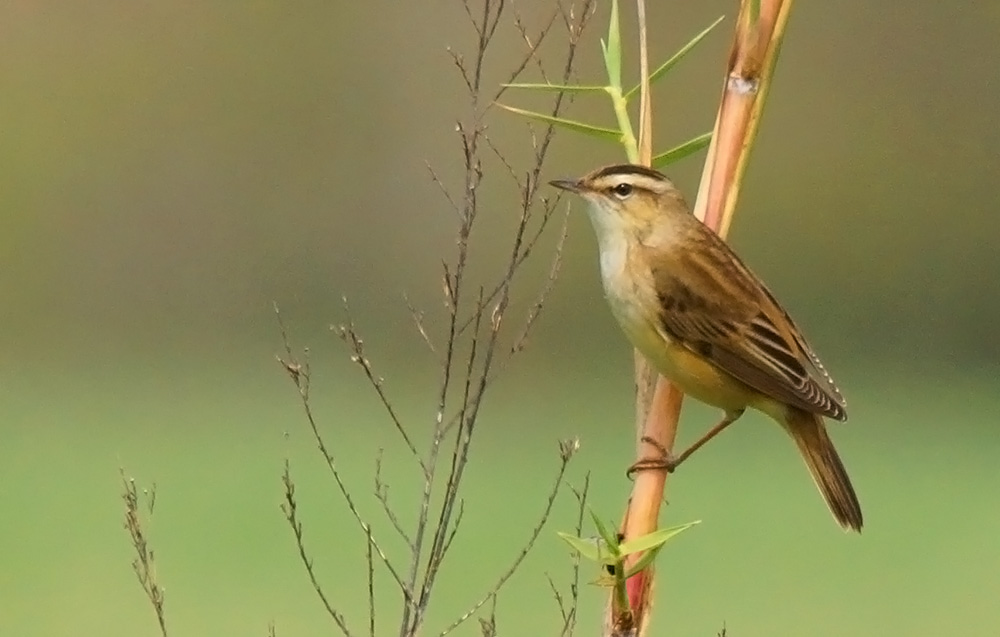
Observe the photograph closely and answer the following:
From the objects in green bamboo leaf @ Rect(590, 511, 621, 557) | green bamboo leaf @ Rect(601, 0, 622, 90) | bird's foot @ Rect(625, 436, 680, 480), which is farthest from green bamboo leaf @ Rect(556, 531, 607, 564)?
green bamboo leaf @ Rect(601, 0, 622, 90)

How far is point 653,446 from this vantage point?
1.66 meters

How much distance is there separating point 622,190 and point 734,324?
0.33m

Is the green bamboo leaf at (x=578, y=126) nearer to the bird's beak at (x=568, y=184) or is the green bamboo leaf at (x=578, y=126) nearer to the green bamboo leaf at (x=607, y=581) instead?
the green bamboo leaf at (x=607, y=581)

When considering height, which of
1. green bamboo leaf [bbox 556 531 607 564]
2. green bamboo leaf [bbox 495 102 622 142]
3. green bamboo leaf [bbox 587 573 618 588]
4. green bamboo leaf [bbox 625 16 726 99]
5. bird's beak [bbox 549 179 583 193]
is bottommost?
green bamboo leaf [bbox 587 573 618 588]

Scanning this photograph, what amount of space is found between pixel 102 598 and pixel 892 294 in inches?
313

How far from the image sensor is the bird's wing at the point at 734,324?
2486 mm

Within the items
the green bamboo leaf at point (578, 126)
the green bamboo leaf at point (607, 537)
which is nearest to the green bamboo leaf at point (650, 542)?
the green bamboo leaf at point (607, 537)

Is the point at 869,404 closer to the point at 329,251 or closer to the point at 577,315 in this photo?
the point at 577,315

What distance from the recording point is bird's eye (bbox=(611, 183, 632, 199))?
8.46 ft

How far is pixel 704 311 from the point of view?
2553 millimetres

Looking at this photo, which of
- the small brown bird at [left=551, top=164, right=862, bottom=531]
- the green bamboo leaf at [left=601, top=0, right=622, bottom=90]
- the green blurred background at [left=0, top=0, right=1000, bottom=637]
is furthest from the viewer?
the green blurred background at [left=0, top=0, right=1000, bottom=637]

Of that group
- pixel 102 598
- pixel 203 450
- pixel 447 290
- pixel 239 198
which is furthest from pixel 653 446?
pixel 239 198

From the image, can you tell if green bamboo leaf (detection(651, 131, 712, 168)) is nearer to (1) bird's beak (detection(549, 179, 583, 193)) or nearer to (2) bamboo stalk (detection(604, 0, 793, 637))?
(2) bamboo stalk (detection(604, 0, 793, 637))

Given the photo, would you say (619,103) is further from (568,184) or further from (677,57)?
(568,184)
